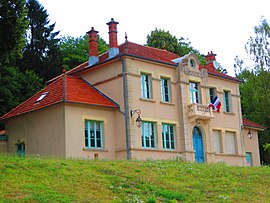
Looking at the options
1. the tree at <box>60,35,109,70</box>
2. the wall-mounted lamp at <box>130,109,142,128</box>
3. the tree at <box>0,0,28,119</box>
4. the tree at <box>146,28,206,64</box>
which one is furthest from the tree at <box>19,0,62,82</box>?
the tree at <box>0,0,28,119</box>

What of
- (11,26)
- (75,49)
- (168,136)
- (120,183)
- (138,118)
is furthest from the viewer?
(75,49)

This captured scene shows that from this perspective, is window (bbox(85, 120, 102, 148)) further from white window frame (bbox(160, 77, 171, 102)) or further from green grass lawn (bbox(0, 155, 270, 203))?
green grass lawn (bbox(0, 155, 270, 203))

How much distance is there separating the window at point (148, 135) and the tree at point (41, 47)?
17.7m

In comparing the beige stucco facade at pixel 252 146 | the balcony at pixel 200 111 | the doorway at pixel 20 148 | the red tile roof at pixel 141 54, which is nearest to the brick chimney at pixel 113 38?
the red tile roof at pixel 141 54

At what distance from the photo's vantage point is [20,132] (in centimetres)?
3406

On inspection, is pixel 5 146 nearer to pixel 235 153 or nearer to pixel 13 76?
pixel 13 76

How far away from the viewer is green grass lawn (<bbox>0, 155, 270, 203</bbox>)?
1669 cm

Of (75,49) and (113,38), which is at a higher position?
(75,49)

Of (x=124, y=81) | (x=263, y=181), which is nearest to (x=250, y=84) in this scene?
(x=124, y=81)

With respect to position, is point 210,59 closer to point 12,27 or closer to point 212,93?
point 212,93

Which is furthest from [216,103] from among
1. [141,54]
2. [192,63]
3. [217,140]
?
[141,54]

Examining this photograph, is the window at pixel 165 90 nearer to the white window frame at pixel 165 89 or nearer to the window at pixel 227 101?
the white window frame at pixel 165 89

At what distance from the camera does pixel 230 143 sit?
39406 mm

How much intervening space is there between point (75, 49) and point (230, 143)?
2351cm
